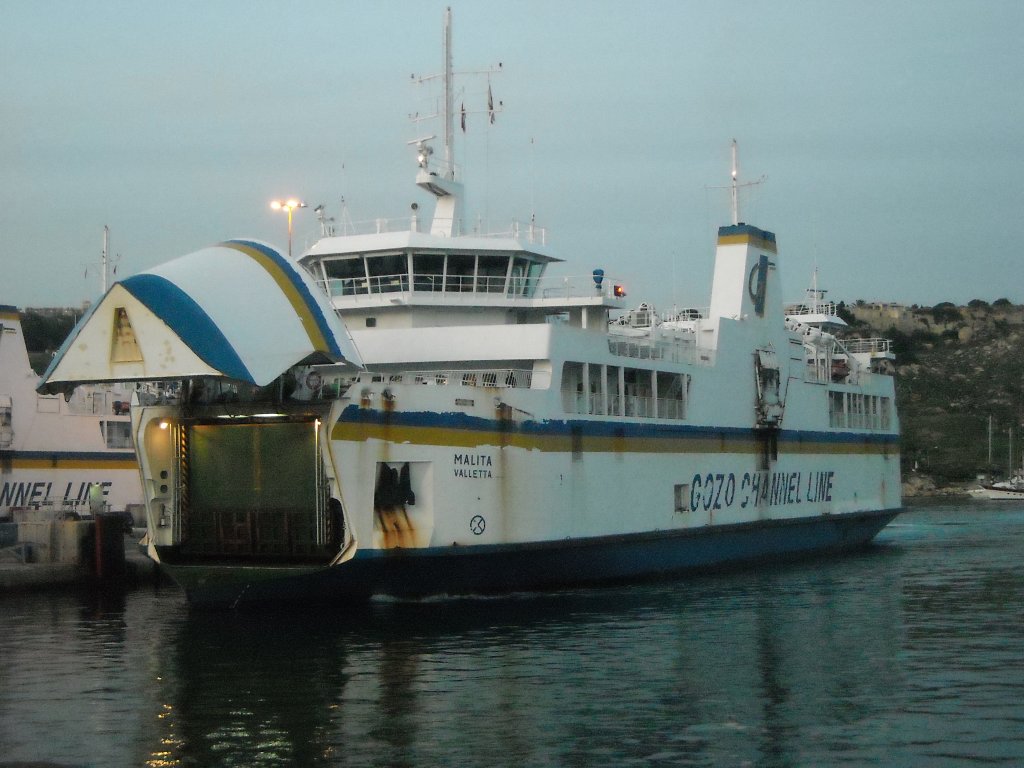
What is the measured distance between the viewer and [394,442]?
2161cm

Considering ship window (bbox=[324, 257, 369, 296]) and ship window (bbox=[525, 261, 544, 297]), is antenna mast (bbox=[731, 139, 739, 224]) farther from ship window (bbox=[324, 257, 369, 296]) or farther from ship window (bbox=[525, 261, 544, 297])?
ship window (bbox=[324, 257, 369, 296])

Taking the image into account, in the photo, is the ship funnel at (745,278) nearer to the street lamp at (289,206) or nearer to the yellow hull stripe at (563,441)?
the yellow hull stripe at (563,441)

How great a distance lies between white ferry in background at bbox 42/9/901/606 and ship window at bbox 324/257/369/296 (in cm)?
5

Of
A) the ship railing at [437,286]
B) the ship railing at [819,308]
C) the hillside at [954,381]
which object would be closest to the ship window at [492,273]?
the ship railing at [437,286]

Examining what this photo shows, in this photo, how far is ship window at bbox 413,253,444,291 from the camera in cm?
2769

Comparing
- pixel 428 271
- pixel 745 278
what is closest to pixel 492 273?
pixel 428 271

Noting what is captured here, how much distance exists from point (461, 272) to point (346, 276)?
2.47m

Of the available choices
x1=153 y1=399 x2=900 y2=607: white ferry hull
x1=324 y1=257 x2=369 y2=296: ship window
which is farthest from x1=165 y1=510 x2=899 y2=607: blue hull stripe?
x1=324 y1=257 x2=369 y2=296: ship window

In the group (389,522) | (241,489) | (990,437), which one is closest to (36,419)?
(241,489)

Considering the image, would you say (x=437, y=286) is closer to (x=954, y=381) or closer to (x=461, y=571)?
(x=461, y=571)

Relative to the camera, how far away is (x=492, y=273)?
28.5 metres

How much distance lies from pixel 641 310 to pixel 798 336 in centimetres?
613

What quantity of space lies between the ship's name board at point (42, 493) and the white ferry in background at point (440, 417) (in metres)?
12.5

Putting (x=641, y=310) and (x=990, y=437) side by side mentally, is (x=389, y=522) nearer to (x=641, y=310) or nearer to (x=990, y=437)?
(x=641, y=310)
